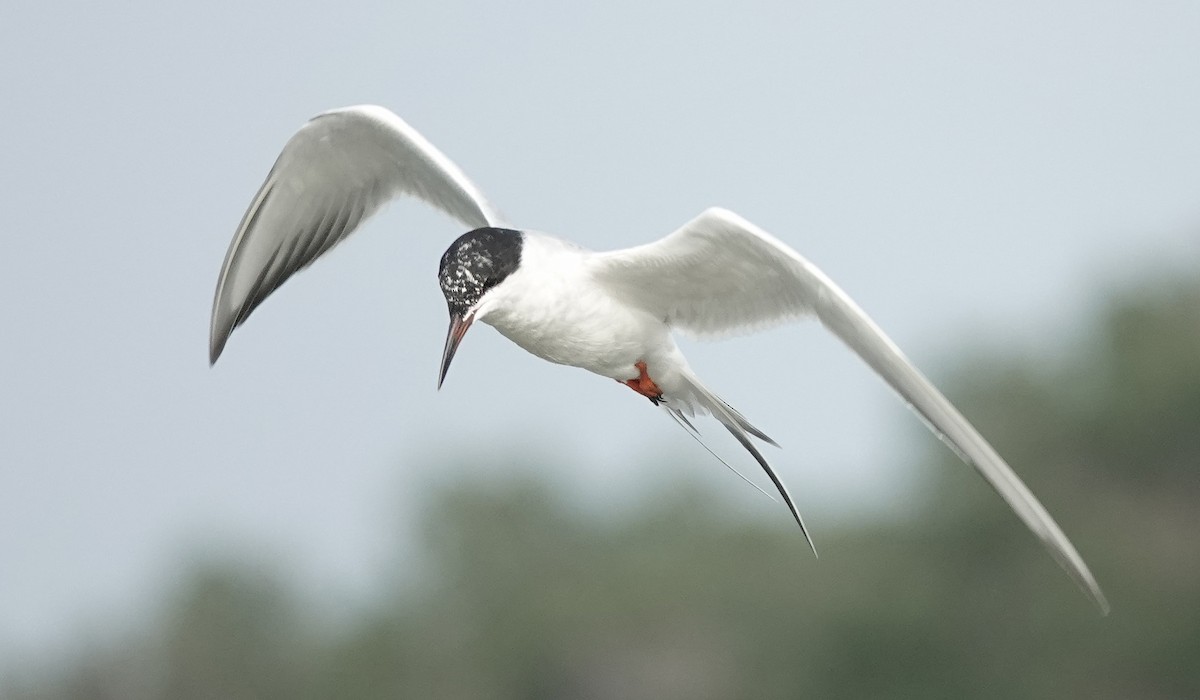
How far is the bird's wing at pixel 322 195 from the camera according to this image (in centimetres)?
855

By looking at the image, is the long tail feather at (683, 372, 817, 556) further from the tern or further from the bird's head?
the bird's head

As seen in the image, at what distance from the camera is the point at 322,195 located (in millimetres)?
8914

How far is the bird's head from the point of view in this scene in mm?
7020

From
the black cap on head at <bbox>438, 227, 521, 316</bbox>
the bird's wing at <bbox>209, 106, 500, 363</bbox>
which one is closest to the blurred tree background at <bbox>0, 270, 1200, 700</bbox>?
the bird's wing at <bbox>209, 106, 500, 363</bbox>

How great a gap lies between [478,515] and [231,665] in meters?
7.12

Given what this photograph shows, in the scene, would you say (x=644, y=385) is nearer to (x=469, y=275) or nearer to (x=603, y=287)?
(x=603, y=287)

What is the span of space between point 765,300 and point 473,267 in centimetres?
122

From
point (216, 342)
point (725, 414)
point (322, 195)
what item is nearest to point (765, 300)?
point (725, 414)

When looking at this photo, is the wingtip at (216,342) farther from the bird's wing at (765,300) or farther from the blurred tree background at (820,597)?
the blurred tree background at (820,597)

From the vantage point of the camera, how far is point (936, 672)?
92.0 feet

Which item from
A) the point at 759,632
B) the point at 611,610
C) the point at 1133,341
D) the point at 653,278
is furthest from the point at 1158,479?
the point at 653,278

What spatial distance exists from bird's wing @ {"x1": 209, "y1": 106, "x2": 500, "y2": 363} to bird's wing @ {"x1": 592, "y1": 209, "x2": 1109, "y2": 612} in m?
1.27

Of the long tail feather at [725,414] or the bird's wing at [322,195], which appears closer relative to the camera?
the long tail feather at [725,414]

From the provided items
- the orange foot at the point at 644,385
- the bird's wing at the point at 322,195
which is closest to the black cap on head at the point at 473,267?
the orange foot at the point at 644,385
